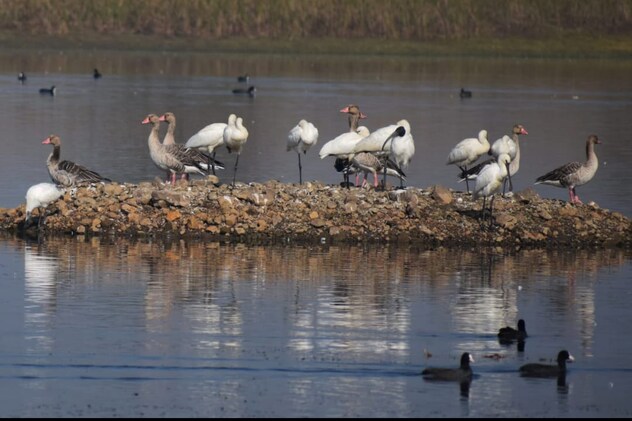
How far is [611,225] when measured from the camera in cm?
2364

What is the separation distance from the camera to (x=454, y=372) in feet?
47.8

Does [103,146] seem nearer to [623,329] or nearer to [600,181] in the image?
[600,181]

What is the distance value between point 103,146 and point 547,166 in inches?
406

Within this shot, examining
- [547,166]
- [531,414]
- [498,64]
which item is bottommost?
[531,414]

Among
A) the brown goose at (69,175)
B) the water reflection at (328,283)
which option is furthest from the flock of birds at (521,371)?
the brown goose at (69,175)

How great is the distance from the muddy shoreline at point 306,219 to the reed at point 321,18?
72.1m

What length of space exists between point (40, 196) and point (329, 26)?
82636mm

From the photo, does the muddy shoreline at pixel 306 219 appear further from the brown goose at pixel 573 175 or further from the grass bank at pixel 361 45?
the grass bank at pixel 361 45

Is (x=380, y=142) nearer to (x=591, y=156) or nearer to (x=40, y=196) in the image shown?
(x=591, y=156)

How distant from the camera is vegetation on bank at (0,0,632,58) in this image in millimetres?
95938

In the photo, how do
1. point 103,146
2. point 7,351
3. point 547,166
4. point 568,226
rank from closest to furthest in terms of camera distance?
point 7,351 → point 568,226 → point 547,166 → point 103,146

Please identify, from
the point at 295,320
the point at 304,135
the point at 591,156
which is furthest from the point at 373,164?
the point at 295,320

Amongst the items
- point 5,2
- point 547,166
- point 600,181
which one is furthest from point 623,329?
point 5,2

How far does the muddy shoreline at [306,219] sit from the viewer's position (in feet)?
75.3
